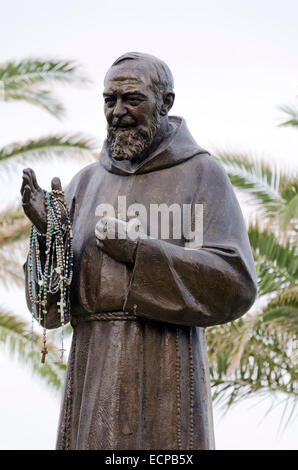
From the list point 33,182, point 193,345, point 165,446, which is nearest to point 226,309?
point 193,345

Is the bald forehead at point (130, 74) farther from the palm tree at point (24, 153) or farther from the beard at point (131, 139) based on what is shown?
the palm tree at point (24, 153)

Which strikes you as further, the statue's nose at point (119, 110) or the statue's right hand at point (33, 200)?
the statue's nose at point (119, 110)

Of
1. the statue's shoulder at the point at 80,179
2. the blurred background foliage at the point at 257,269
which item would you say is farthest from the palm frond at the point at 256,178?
the statue's shoulder at the point at 80,179

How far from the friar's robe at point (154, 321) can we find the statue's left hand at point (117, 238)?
0.25 ft

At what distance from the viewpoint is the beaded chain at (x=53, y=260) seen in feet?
25.1

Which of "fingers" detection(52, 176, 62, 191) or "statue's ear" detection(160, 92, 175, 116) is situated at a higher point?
"statue's ear" detection(160, 92, 175, 116)

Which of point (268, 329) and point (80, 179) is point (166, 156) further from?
point (268, 329)

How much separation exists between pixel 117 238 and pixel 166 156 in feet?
2.85

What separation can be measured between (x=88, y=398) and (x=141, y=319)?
1.96 ft

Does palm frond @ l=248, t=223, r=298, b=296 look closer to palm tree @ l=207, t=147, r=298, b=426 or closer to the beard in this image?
palm tree @ l=207, t=147, r=298, b=426

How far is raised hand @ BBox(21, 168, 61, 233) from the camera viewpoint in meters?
7.52

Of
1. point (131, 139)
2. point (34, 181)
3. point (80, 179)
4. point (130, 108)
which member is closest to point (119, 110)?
point (130, 108)

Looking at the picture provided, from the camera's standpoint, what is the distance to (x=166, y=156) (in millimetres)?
8000

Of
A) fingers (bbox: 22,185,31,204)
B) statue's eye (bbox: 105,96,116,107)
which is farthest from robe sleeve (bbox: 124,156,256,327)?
statue's eye (bbox: 105,96,116,107)
